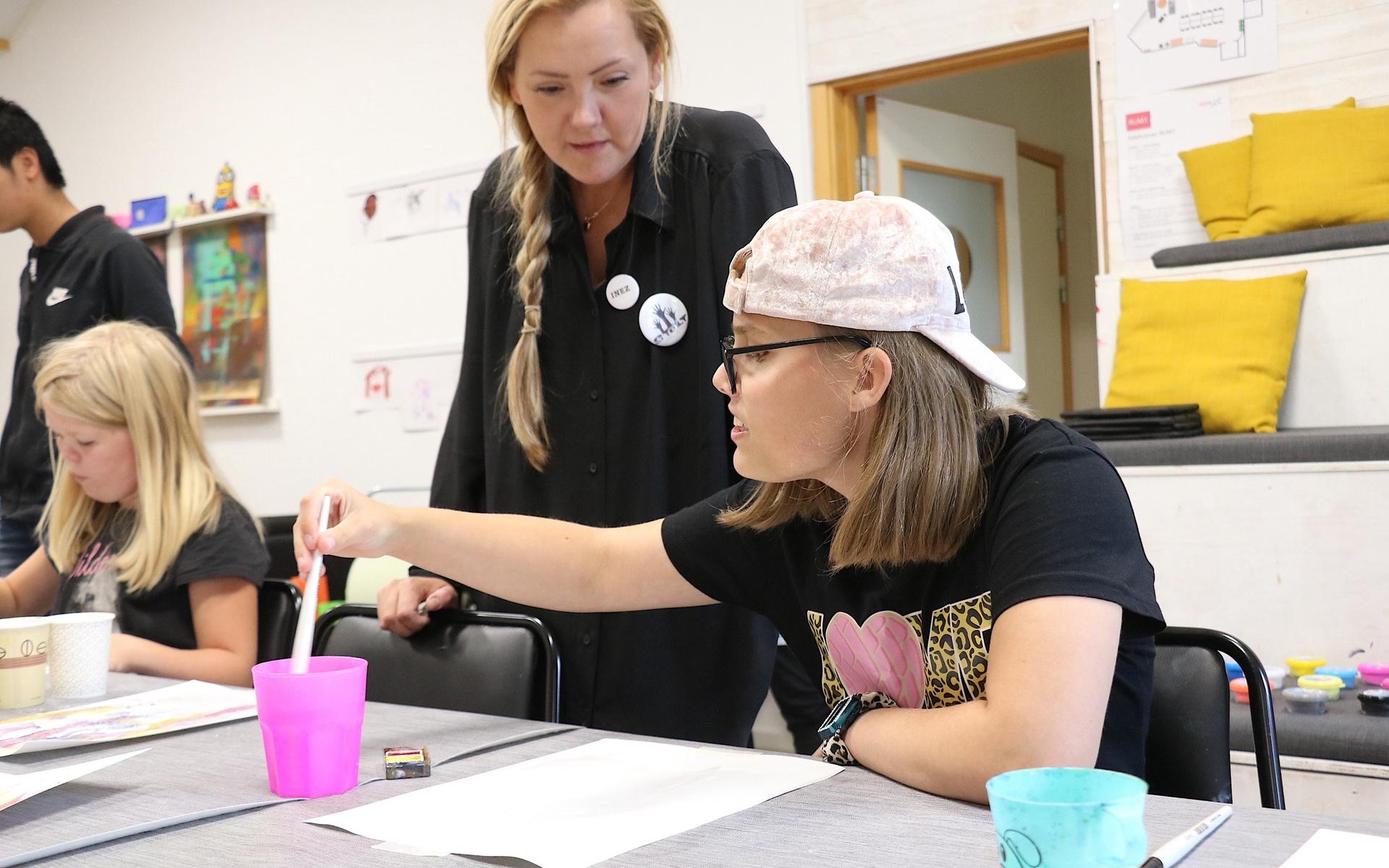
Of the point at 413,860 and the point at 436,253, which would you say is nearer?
the point at 413,860

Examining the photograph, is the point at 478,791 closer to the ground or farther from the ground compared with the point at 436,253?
closer to the ground

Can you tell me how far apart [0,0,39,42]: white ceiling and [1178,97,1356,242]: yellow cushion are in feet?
18.0

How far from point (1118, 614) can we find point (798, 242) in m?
0.43

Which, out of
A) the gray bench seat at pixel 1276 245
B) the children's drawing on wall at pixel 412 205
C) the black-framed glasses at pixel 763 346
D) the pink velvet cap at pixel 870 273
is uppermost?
the children's drawing on wall at pixel 412 205

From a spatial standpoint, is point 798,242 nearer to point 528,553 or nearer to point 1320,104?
point 528,553

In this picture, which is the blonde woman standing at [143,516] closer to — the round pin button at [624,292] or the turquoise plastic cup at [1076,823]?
the round pin button at [624,292]

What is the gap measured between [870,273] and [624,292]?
0.64m

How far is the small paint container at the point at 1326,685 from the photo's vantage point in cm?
229

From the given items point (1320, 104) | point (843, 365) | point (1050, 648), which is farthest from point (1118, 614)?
point (1320, 104)

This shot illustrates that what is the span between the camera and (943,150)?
4.25 m

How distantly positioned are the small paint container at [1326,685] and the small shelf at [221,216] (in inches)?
171

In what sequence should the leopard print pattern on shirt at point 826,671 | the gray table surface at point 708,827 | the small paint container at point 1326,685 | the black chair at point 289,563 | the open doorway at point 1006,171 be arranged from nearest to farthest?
1. the gray table surface at point 708,827
2. the leopard print pattern on shirt at point 826,671
3. the small paint container at point 1326,685
4. the open doorway at point 1006,171
5. the black chair at point 289,563

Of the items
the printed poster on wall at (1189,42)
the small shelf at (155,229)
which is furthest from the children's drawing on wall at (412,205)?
the printed poster on wall at (1189,42)

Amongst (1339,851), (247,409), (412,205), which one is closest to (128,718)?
(1339,851)
